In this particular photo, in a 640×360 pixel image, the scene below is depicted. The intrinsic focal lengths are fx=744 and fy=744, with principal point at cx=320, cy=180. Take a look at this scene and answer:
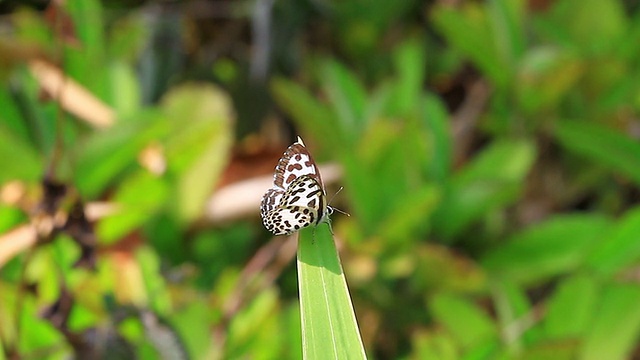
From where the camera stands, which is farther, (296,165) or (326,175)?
(326,175)

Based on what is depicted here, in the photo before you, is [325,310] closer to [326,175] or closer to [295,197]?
[295,197]

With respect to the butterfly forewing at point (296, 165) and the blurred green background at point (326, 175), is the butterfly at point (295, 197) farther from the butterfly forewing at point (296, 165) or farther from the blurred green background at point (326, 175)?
the blurred green background at point (326, 175)

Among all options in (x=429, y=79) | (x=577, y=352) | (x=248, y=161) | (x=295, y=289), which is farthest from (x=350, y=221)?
(x=429, y=79)

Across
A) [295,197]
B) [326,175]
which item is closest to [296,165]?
[295,197]

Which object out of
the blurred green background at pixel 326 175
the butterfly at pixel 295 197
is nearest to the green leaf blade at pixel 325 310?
the butterfly at pixel 295 197

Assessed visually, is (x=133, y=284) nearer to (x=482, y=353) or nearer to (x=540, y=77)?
(x=482, y=353)

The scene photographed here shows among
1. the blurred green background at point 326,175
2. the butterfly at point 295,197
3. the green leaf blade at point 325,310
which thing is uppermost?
the blurred green background at point 326,175

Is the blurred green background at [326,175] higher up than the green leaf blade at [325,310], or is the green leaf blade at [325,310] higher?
the blurred green background at [326,175]
